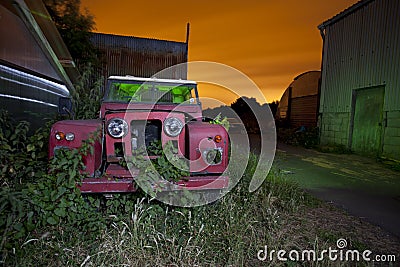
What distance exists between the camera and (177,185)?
331 cm

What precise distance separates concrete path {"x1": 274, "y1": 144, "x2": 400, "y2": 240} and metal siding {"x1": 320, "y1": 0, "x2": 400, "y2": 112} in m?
2.28

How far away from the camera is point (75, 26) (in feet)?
33.1

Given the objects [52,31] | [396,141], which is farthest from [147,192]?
[396,141]

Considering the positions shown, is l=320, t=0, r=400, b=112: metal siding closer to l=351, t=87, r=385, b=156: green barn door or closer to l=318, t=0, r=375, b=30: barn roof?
l=318, t=0, r=375, b=30: barn roof

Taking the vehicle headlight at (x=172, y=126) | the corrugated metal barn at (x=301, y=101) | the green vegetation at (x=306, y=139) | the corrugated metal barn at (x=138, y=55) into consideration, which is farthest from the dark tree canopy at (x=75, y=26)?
the corrugated metal barn at (x=301, y=101)

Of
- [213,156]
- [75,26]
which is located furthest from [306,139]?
[213,156]

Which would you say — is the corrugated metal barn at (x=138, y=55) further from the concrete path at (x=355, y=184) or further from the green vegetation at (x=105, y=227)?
the green vegetation at (x=105, y=227)

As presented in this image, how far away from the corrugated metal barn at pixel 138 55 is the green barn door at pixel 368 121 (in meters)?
7.04

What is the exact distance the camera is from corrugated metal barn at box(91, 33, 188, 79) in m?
12.5

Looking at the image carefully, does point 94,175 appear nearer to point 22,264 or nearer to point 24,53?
point 22,264

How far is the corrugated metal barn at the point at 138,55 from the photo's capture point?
492 inches

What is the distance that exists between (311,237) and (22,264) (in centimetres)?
272

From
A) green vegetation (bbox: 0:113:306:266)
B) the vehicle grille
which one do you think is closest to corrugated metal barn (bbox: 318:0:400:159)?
green vegetation (bbox: 0:113:306:266)

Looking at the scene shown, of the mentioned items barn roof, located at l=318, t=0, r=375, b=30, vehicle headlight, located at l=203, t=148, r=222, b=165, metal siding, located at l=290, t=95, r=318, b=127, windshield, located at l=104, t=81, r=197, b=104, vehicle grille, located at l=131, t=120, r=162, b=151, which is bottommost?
vehicle headlight, located at l=203, t=148, r=222, b=165
